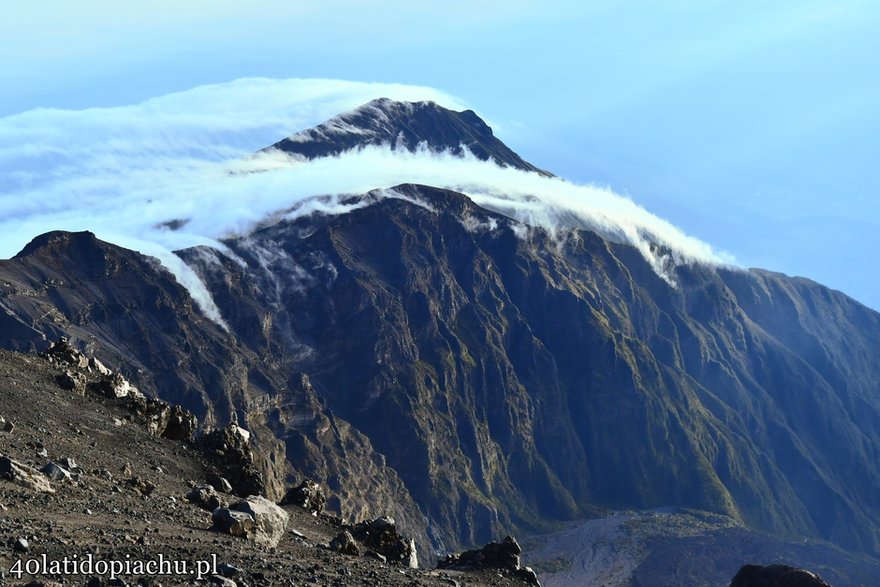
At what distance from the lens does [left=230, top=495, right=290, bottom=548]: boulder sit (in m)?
63.7

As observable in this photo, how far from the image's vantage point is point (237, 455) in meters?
86.9

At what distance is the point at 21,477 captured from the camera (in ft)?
197

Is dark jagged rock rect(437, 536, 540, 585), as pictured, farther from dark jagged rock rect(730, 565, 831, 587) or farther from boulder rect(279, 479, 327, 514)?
boulder rect(279, 479, 327, 514)

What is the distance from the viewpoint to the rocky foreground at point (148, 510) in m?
51.3

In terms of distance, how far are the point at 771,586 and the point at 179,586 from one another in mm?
33417

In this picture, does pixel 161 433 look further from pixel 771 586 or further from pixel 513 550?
pixel 771 586

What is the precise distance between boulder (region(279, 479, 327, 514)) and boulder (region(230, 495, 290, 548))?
15.9m

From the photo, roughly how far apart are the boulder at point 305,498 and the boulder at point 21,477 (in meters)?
24.0

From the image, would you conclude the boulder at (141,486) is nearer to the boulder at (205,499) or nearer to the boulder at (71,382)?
the boulder at (205,499)

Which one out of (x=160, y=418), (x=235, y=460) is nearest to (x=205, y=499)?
(x=235, y=460)

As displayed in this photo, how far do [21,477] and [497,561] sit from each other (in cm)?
2721

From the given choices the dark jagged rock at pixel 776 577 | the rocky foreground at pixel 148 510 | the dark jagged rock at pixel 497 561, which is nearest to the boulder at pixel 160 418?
the rocky foreground at pixel 148 510

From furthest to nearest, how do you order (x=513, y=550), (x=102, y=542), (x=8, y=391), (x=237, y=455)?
(x=237, y=455) → (x=8, y=391) → (x=513, y=550) → (x=102, y=542)

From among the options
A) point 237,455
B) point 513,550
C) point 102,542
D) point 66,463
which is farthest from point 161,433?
point 102,542
